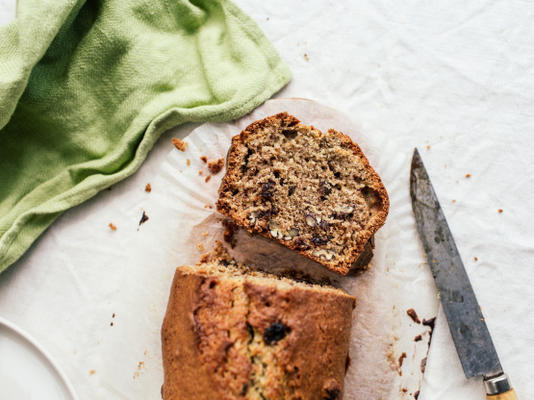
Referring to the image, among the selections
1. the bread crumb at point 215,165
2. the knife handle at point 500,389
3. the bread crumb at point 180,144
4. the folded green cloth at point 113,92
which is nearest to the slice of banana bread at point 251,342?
the bread crumb at point 215,165

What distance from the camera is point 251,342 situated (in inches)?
88.6

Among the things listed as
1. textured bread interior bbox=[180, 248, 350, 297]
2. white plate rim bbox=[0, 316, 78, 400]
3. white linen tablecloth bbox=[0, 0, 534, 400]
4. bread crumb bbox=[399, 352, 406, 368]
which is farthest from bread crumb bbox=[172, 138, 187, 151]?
bread crumb bbox=[399, 352, 406, 368]

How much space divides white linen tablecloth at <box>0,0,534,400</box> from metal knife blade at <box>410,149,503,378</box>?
0.39 feet

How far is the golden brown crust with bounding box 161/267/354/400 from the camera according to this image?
2.19 m

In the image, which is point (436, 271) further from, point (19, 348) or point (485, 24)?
point (19, 348)

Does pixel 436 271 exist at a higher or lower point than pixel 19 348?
higher

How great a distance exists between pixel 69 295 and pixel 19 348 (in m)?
0.44

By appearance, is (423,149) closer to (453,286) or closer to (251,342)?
(453,286)

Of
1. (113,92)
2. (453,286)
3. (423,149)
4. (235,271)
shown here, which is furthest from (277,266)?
(113,92)

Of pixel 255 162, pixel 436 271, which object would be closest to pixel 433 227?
pixel 436 271

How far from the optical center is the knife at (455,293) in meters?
2.83

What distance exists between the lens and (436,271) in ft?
9.54

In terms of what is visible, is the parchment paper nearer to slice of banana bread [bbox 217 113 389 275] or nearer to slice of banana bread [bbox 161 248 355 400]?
slice of banana bread [bbox 217 113 389 275]

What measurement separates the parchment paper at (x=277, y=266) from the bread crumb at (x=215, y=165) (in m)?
0.05
